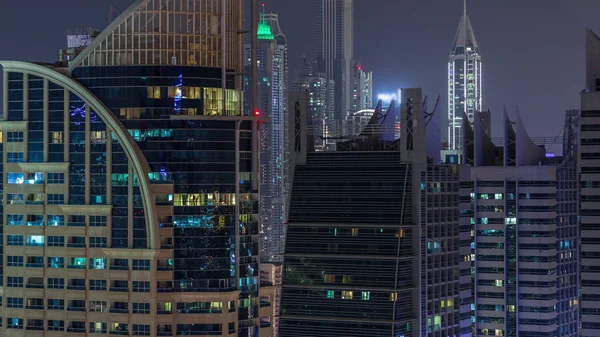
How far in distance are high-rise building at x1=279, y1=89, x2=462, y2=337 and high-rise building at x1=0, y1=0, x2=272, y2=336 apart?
1263 cm

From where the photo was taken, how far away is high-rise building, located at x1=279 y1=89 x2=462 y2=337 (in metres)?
179

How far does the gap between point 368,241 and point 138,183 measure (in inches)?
1158

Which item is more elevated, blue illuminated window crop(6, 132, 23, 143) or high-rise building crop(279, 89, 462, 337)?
blue illuminated window crop(6, 132, 23, 143)

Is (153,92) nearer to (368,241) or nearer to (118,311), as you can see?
(118,311)

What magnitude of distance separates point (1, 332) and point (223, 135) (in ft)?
110

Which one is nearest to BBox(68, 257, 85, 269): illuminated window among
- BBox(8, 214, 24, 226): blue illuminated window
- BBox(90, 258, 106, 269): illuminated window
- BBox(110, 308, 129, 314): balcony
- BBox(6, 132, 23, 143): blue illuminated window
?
BBox(90, 258, 106, 269): illuminated window

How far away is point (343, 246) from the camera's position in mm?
181125

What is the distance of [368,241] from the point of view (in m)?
180

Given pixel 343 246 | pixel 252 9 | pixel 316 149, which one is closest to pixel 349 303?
pixel 343 246

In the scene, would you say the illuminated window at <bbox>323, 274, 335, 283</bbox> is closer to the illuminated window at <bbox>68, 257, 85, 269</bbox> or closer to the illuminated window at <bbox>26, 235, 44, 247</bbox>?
the illuminated window at <bbox>68, 257, 85, 269</bbox>

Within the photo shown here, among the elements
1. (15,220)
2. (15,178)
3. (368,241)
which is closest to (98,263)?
(15,220)

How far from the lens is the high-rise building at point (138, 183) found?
547 ft

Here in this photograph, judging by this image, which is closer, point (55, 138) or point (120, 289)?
point (120, 289)

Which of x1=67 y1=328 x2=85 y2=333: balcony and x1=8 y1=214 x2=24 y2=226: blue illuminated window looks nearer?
x1=67 y1=328 x2=85 y2=333: balcony
